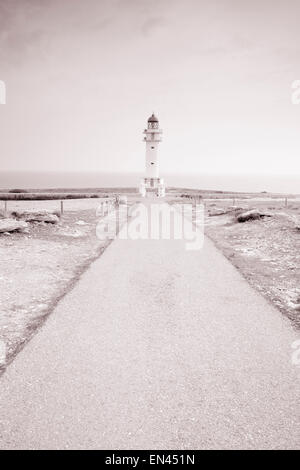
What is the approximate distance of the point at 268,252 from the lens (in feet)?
48.2

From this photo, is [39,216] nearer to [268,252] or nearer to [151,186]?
[268,252]

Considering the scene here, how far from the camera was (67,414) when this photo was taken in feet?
14.8

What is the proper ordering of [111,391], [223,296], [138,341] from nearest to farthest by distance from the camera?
1. [111,391]
2. [138,341]
3. [223,296]

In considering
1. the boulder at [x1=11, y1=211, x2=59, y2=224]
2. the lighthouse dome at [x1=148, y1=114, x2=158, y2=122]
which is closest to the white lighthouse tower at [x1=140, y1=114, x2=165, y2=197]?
the lighthouse dome at [x1=148, y1=114, x2=158, y2=122]

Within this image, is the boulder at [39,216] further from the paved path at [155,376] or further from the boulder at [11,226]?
the paved path at [155,376]

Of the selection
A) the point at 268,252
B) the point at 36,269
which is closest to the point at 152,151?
the point at 268,252

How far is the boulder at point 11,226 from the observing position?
662 inches

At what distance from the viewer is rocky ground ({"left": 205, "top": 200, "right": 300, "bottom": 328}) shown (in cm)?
932

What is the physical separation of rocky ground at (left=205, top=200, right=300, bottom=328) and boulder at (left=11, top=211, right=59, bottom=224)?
903 cm

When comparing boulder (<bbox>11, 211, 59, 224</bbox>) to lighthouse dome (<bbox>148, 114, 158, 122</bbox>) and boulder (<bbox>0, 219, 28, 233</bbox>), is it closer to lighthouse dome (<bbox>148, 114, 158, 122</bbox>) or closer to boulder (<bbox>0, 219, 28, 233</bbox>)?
boulder (<bbox>0, 219, 28, 233</bbox>)

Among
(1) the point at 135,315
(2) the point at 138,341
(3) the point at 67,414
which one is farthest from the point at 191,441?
(1) the point at 135,315
